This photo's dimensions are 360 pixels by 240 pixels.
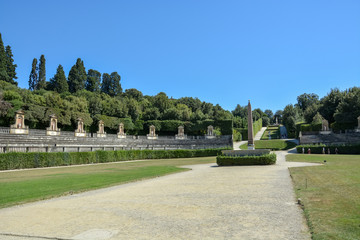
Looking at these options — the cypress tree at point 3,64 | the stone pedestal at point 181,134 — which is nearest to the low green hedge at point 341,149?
the stone pedestal at point 181,134

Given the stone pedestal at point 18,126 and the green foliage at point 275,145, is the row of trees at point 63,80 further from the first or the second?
the green foliage at point 275,145

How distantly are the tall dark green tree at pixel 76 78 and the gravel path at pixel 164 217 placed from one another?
78809 millimetres

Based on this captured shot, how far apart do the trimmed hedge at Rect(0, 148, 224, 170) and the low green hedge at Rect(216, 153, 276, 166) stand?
19364 millimetres

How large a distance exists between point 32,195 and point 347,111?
6761cm

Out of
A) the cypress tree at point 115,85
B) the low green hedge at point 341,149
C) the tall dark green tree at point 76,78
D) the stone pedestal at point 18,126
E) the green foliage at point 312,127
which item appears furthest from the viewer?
the cypress tree at point 115,85

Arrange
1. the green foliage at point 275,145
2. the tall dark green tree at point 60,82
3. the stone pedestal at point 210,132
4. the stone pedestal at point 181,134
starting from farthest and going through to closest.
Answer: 1. the tall dark green tree at point 60,82
2. the stone pedestal at point 181,134
3. the stone pedestal at point 210,132
4. the green foliage at point 275,145

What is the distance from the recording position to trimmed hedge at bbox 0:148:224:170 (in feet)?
86.0

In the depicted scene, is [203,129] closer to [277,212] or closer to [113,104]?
[113,104]

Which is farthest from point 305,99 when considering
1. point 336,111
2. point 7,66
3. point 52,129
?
point 7,66

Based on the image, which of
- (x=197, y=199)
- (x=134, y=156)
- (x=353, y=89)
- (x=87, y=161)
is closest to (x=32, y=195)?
(x=197, y=199)

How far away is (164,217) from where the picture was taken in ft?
23.0

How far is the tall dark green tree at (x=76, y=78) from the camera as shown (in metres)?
81.9

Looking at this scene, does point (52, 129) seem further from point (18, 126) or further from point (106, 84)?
point (106, 84)

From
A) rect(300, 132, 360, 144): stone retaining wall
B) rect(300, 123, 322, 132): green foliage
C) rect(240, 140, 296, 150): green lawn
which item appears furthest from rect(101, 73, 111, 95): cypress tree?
rect(300, 132, 360, 144): stone retaining wall
